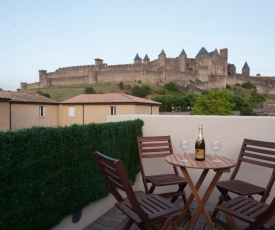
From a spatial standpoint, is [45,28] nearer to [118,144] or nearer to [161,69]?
[118,144]

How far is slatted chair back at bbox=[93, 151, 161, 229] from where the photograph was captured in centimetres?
191

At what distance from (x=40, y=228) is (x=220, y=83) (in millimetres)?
60452

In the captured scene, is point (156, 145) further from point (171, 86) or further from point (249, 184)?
point (171, 86)

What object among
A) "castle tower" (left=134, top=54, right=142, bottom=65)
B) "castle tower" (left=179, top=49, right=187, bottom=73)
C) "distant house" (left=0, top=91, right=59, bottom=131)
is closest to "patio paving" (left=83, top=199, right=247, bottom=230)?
"distant house" (left=0, top=91, right=59, bottom=131)

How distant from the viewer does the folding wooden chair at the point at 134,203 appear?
195 cm

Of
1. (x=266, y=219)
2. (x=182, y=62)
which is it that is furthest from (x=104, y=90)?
(x=266, y=219)

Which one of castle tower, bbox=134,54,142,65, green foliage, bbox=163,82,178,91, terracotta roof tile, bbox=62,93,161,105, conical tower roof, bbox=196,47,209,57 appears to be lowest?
terracotta roof tile, bbox=62,93,161,105

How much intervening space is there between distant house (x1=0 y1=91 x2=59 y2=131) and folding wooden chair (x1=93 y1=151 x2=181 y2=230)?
1602cm

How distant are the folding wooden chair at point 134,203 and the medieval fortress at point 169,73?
2021 inches

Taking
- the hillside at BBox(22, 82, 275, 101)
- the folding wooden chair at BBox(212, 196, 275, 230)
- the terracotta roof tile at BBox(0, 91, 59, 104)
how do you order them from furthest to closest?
the hillside at BBox(22, 82, 275, 101)
the terracotta roof tile at BBox(0, 91, 59, 104)
the folding wooden chair at BBox(212, 196, 275, 230)

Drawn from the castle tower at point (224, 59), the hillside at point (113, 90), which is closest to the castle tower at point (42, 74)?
the hillside at point (113, 90)

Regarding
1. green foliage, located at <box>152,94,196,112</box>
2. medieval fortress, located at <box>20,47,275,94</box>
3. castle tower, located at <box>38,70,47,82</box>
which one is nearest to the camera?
green foliage, located at <box>152,94,196,112</box>

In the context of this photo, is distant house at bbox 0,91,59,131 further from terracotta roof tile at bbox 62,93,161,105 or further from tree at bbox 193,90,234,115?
tree at bbox 193,90,234,115

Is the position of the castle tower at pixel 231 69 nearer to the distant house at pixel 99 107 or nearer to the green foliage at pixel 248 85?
the green foliage at pixel 248 85
